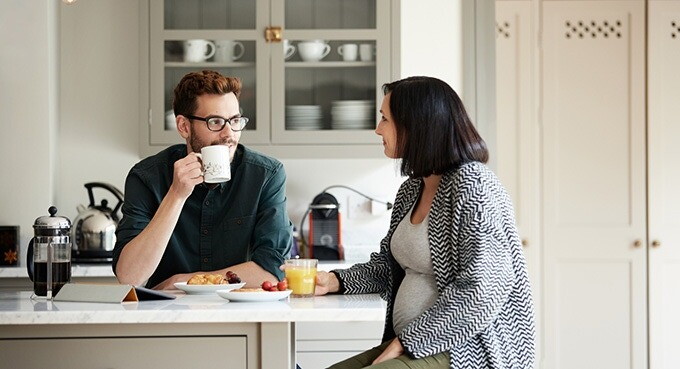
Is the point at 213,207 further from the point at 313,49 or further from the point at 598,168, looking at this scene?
the point at 598,168

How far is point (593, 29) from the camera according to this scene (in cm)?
544

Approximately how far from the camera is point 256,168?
3006 millimetres

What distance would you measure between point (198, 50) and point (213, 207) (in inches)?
64.5

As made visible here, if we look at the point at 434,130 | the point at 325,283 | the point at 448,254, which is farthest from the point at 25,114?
the point at 448,254

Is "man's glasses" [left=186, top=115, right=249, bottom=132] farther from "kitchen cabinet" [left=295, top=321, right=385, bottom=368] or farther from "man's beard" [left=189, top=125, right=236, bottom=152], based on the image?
"kitchen cabinet" [left=295, top=321, right=385, bottom=368]

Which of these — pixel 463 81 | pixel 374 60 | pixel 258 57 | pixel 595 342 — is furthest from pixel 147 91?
pixel 595 342

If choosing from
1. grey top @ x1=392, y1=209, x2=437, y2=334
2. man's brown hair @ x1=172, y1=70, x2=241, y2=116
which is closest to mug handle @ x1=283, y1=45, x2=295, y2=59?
man's brown hair @ x1=172, y1=70, x2=241, y2=116

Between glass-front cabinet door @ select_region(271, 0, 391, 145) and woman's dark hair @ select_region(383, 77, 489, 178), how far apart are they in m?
2.01

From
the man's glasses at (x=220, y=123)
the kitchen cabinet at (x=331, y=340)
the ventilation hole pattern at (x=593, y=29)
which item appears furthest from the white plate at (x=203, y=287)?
the ventilation hole pattern at (x=593, y=29)

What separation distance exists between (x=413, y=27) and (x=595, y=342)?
6.53ft

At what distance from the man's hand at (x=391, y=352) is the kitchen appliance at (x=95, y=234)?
2.16 m

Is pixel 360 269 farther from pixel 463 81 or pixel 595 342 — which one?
pixel 595 342

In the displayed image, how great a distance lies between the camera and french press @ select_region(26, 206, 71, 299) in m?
2.55

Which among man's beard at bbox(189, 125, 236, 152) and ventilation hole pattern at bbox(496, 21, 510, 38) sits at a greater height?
ventilation hole pattern at bbox(496, 21, 510, 38)
